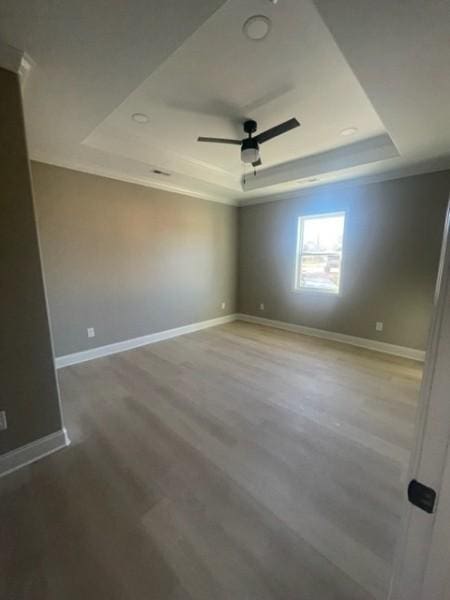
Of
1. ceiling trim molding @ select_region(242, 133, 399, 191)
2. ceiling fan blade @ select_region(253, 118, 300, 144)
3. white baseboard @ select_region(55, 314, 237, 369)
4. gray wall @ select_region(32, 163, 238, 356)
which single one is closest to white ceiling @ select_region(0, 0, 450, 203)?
ceiling trim molding @ select_region(242, 133, 399, 191)

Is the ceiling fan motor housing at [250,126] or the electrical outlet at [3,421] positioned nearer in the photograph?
the electrical outlet at [3,421]

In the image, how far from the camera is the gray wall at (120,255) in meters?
3.11

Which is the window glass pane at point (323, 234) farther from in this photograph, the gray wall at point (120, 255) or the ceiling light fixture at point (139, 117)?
the ceiling light fixture at point (139, 117)

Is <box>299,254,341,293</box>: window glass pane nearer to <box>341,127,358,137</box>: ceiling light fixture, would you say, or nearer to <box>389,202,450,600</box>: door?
<box>341,127,358,137</box>: ceiling light fixture

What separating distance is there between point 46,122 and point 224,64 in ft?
5.41

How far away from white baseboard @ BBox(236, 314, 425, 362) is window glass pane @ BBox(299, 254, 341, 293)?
2.50 ft

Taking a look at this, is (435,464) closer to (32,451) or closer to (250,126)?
(32,451)

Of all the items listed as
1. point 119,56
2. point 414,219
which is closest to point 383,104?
point 119,56

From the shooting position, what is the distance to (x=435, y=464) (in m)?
0.56

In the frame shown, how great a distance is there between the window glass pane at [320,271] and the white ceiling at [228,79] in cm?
147

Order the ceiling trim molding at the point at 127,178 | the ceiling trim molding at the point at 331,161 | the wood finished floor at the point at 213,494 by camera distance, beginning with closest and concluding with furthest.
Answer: the wood finished floor at the point at 213,494, the ceiling trim molding at the point at 331,161, the ceiling trim molding at the point at 127,178

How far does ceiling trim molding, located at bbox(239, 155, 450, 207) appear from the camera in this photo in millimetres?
3104

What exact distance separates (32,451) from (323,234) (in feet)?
14.9

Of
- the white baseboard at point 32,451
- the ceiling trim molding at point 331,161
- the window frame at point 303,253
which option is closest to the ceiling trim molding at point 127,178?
the ceiling trim molding at point 331,161
